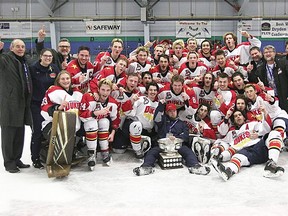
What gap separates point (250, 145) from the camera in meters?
3.20

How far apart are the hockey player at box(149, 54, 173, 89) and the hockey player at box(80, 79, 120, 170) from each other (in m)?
0.88

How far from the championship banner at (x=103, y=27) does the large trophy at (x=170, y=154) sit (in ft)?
30.7

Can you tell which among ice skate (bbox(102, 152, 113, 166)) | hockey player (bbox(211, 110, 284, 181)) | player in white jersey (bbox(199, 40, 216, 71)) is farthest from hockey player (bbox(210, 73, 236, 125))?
ice skate (bbox(102, 152, 113, 166))

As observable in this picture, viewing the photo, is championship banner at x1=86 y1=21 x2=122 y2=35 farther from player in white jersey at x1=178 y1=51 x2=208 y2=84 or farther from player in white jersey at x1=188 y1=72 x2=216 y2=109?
player in white jersey at x1=188 y1=72 x2=216 y2=109

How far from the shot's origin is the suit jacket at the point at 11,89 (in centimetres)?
301

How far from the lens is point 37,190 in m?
2.62

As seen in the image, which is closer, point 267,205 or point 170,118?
point 267,205

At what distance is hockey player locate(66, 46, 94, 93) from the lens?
3555 mm

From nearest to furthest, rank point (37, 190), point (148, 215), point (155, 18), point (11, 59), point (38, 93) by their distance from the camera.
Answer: point (148, 215) < point (37, 190) < point (11, 59) < point (38, 93) < point (155, 18)

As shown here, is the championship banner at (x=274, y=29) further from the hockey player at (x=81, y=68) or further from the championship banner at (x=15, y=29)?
the hockey player at (x=81, y=68)

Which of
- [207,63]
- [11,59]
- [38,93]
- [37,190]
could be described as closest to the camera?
[37,190]

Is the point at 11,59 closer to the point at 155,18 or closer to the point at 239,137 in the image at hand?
the point at 239,137

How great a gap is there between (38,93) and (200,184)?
1.87 meters

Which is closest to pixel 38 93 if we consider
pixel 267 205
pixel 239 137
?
pixel 239 137
